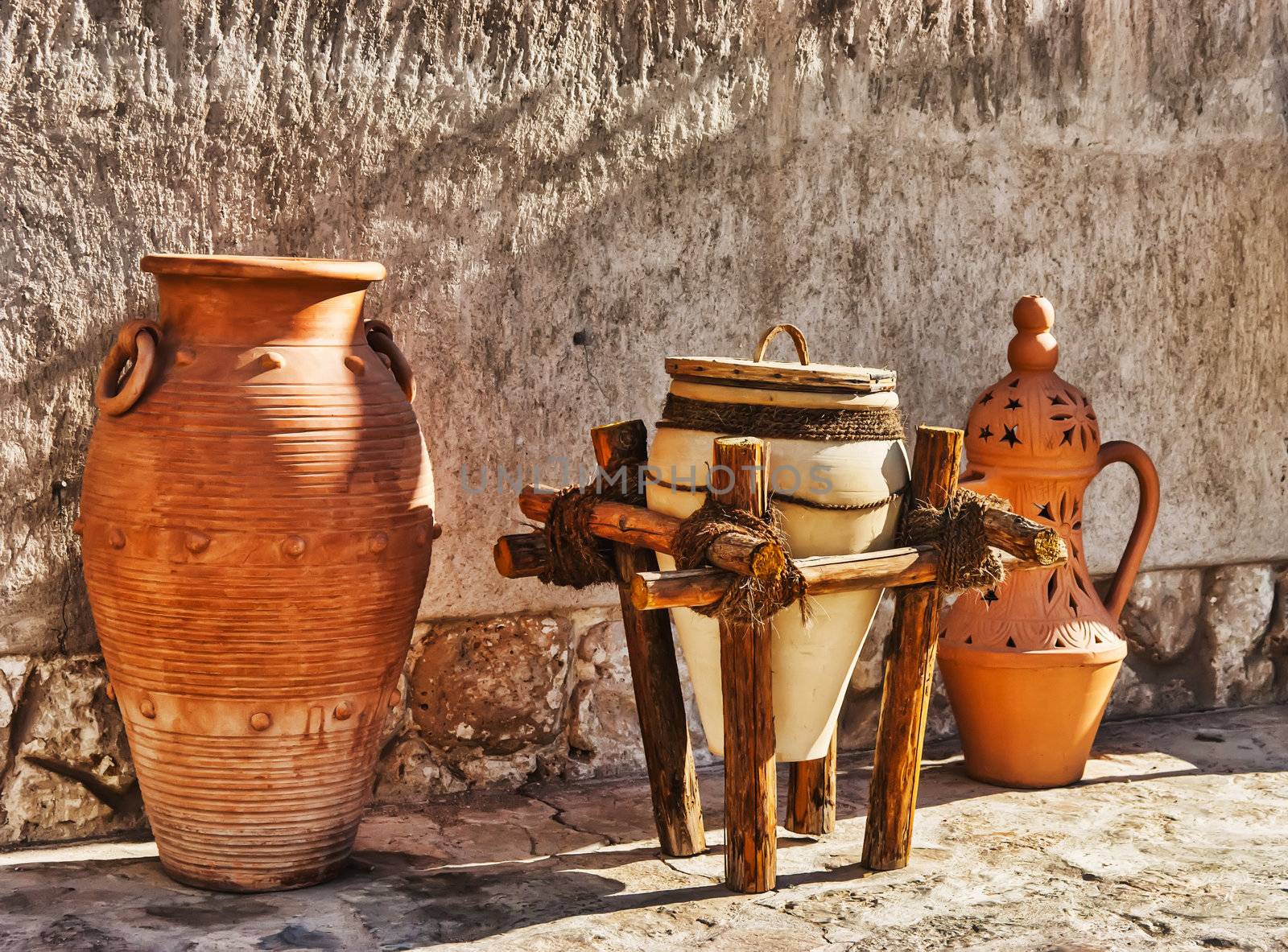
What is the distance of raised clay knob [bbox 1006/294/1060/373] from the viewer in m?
3.56

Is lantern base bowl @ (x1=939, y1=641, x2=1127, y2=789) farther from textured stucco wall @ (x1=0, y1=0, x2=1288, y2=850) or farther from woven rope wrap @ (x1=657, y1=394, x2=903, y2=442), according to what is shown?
woven rope wrap @ (x1=657, y1=394, x2=903, y2=442)

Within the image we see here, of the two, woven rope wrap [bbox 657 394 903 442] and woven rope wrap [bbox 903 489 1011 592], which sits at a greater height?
woven rope wrap [bbox 657 394 903 442]

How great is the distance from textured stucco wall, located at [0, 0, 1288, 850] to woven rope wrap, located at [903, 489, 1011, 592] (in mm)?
896

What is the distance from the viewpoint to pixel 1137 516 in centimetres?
369

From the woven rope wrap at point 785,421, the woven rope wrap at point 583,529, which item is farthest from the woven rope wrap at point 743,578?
the woven rope wrap at point 583,529

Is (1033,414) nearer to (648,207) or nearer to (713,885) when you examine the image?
(648,207)

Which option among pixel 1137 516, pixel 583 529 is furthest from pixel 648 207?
pixel 1137 516

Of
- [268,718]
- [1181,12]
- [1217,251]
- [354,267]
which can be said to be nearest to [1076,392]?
[1217,251]

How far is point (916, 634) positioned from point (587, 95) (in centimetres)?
141

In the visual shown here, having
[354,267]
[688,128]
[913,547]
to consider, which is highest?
[688,128]

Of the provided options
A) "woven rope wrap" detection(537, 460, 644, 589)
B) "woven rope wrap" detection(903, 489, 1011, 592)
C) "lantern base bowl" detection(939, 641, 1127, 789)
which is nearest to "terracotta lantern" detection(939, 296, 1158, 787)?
"lantern base bowl" detection(939, 641, 1127, 789)

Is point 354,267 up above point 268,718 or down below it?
above

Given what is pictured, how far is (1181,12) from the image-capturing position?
4.03 m

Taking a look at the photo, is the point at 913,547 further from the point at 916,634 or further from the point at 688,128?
the point at 688,128
